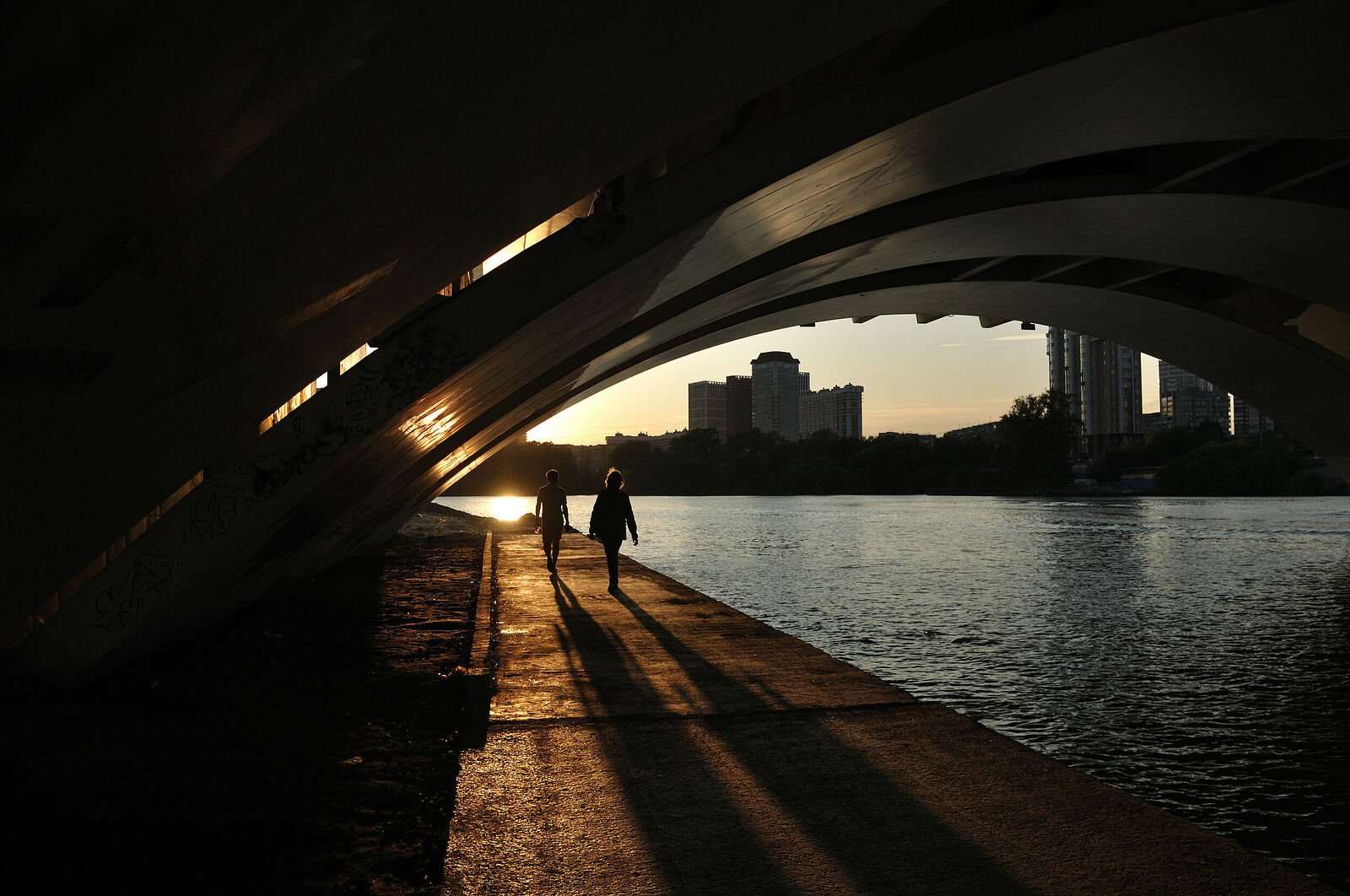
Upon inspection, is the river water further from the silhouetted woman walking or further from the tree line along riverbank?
the tree line along riverbank

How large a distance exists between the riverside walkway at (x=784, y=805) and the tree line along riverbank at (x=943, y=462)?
94.7 m

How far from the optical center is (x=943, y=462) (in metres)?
136

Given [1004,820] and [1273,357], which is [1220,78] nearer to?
[1004,820]

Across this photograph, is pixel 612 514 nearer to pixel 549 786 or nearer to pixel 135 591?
pixel 135 591

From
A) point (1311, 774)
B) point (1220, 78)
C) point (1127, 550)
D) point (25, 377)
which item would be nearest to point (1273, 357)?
point (1127, 550)

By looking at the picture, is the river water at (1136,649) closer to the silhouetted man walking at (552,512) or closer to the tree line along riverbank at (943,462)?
the silhouetted man walking at (552,512)

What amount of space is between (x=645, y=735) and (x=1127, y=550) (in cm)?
2421

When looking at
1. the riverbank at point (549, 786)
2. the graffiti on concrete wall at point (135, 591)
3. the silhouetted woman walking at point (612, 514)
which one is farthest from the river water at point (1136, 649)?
the graffiti on concrete wall at point (135, 591)

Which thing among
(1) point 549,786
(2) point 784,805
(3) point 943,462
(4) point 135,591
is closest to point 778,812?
(2) point 784,805

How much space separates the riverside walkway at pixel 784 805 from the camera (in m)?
3.32

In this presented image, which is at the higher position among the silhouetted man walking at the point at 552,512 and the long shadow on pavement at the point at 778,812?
the silhouetted man walking at the point at 552,512

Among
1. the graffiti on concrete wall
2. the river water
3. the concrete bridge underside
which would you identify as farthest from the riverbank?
the river water

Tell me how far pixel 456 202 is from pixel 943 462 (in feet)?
455

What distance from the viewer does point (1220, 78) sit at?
27.4 ft
